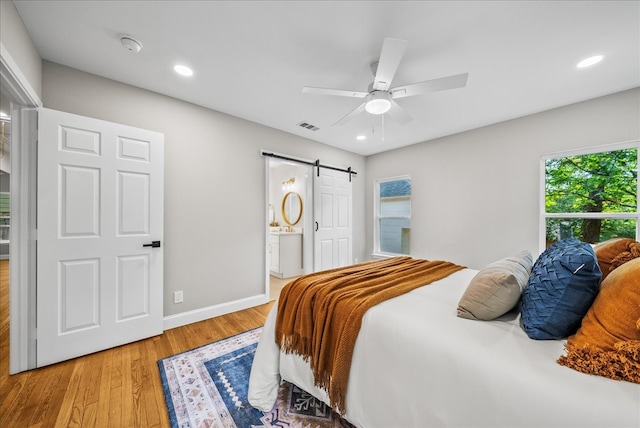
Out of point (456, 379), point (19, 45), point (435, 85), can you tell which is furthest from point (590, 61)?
point (19, 45)

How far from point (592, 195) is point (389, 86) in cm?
278

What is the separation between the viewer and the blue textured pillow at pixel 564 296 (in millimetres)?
979

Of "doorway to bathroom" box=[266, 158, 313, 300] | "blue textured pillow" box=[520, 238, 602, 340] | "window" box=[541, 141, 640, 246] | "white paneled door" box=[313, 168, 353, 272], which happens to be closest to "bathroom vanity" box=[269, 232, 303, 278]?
"doorway to bathroom" box=[266, 158, 313, 300]

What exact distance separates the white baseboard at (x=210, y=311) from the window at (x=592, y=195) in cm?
376

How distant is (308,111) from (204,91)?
117cm

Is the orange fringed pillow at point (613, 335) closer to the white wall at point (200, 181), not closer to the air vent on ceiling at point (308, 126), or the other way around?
the white wall at point (200, 181)

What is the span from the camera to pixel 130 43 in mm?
1890

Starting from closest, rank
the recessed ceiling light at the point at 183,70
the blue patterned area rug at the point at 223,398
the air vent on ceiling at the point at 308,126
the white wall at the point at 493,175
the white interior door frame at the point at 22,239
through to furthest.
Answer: the blue patterned area rug at the point at 223,398, the white interior door frame at the point at 22,239, the recessed ceiling light at the point at 183,70, the white wall at the point at 493,175, the air vent on ceiling at the point at 308,126

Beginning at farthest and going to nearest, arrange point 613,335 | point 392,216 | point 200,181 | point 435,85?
point 392,216 < point 200,181 < point 435,85 < point 613,335

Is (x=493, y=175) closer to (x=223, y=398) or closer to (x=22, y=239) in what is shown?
(x=223, y=398)

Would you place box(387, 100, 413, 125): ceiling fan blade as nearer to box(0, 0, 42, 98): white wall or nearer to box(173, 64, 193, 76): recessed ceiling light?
box(173, 64, 193, 76): recessed ceiling light

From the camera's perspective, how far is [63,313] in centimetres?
204

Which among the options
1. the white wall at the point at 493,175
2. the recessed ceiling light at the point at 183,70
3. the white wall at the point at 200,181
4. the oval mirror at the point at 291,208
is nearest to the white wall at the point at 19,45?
the white wall at the point at 200,181

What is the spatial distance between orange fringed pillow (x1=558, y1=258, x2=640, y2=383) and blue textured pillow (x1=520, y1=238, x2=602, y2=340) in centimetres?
4
